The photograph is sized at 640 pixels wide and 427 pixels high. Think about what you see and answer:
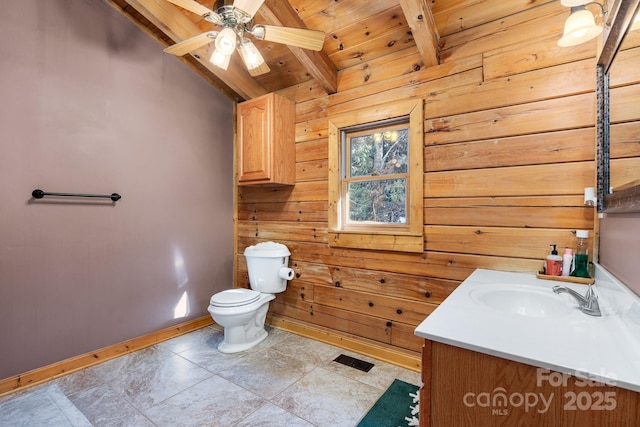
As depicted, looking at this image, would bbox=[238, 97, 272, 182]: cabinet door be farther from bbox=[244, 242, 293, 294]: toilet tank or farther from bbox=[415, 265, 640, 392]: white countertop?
bbox=[415, 265, 640, 392]: white countertop

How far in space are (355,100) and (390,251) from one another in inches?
47.3

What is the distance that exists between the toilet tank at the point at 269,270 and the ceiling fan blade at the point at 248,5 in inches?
68.0

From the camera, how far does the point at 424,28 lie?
1.72 metres

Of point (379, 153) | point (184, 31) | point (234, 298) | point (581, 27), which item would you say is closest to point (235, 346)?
point (234, 298)

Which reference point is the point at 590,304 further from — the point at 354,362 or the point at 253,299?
Answer: the point at 253,299

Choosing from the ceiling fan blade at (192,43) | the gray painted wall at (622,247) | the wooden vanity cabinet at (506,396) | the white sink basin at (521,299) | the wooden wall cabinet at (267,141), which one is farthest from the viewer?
the wooden wall cabinet at (267,141)

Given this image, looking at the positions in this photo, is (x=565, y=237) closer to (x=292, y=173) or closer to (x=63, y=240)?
(x=292, y=173)

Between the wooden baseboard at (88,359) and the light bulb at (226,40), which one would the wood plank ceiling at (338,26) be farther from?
the wooden baseboard at (88,359)

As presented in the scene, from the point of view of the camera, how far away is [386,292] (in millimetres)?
2180

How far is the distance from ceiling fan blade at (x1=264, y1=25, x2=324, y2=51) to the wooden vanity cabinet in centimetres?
162

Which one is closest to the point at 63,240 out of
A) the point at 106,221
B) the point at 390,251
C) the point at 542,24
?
the point at 106,221

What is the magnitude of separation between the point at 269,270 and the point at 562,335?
207cm

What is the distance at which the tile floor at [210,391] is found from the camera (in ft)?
5.14

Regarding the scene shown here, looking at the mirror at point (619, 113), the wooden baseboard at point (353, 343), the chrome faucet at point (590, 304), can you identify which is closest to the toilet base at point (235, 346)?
the wooden baseboard at point (353, 343)
